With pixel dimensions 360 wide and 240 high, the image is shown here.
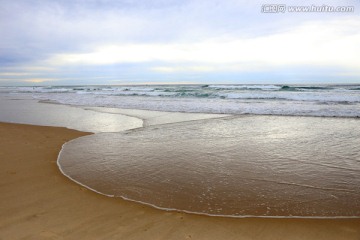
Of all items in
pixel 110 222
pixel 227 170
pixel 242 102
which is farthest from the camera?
pixel 242 102

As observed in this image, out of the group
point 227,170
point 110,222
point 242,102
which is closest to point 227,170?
point 227,170

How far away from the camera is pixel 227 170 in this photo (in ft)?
14.9

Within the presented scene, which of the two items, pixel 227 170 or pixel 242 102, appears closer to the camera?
→ pixel 227 170

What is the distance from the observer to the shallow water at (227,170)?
10.9ft

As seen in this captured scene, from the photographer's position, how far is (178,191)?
371 centimetres

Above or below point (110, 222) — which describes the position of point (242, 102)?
above

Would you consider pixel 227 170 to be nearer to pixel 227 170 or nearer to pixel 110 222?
pixel 227 170

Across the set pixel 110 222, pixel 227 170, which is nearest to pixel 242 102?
pixel 227 170

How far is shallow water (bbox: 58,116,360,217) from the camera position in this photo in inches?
131

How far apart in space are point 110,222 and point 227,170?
7.65 ft

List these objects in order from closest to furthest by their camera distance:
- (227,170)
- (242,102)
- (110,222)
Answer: (110,222)
(227,170)
(242,102)

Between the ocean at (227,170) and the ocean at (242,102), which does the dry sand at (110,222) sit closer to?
the ocean at (227,170)

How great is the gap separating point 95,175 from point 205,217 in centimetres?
222

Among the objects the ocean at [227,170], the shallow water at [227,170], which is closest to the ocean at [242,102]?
the ocean at [227,170]
